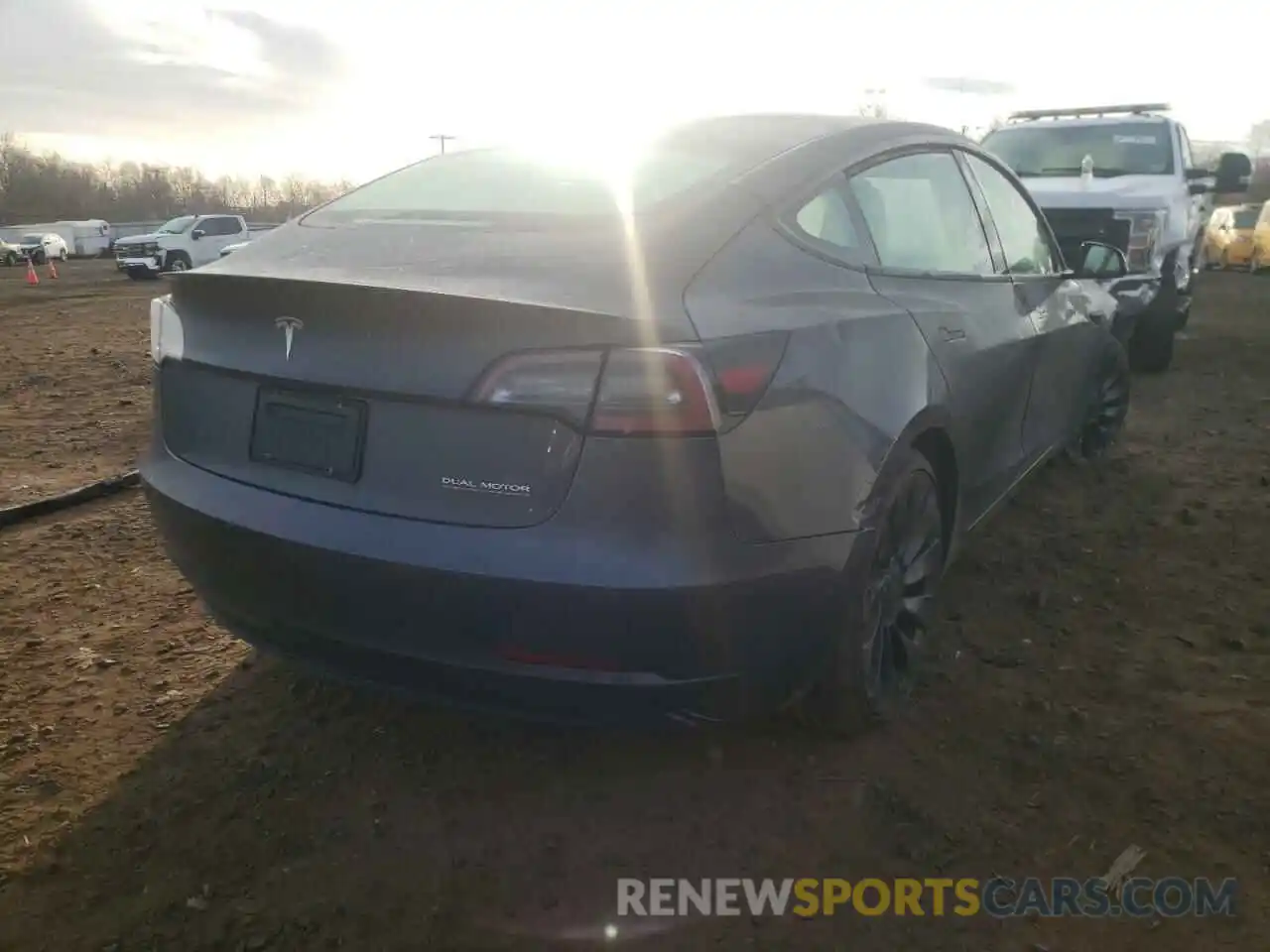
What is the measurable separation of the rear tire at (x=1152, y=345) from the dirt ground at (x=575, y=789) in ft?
15.9

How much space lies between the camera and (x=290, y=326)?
6.98 ft

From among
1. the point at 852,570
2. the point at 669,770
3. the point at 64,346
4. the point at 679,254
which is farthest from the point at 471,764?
the point at 64,346

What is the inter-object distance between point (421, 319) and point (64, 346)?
10512 mm

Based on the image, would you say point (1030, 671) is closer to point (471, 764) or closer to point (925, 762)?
point (925, 762)

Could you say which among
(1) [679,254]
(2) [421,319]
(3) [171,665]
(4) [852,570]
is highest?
(1) [679,254]

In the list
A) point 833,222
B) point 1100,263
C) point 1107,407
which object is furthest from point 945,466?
point 1107,407

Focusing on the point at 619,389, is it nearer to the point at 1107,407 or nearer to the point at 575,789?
the point at 575,789

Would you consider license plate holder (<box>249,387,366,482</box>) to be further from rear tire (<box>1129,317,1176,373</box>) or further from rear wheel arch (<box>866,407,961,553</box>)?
rear tire (<box>1129,317,1176,373</box>)

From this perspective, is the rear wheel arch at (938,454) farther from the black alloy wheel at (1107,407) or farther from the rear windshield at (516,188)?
the black alloy wheel at (1107,407)

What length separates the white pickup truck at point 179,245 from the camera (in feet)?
90.3

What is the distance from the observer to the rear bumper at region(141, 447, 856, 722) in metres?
1.89

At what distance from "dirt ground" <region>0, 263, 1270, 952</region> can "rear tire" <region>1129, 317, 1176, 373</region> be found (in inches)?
191

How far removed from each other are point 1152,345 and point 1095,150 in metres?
1.83

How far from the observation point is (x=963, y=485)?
3.02 metres
